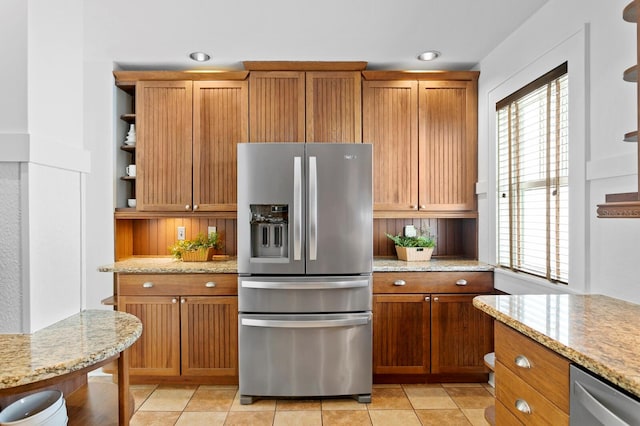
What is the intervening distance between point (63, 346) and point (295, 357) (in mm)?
1659

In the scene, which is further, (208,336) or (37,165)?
(208,336)

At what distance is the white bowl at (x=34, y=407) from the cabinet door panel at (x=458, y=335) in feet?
7.75

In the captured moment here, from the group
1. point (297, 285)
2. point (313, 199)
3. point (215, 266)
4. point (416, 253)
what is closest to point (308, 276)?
point (297, 285)

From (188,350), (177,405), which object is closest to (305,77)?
(188,350)

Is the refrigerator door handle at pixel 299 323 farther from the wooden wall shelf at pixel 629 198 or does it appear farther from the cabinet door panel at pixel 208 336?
the wooden wall shelf at pixel 629 198

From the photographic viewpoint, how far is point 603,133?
1.79 m

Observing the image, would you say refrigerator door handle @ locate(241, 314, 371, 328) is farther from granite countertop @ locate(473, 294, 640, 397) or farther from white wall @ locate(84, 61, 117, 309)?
white wall @ locate(84, 61, 117, 309)

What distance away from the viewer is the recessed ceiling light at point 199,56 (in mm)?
2863

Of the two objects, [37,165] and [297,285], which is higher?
[37,165]

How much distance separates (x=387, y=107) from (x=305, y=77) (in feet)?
2.34

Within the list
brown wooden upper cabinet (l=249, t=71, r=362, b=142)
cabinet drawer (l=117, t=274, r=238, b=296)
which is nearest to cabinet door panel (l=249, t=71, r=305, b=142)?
brown wooden upper cabinet (l=249, t=71, r=362, b=142)

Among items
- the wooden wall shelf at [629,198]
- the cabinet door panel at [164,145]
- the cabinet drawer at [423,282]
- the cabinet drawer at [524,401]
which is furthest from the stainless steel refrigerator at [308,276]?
the wooden wall shelf at [629,198]

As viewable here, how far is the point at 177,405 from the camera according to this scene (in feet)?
8.54

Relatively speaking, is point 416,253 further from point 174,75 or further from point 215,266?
point 174,75
